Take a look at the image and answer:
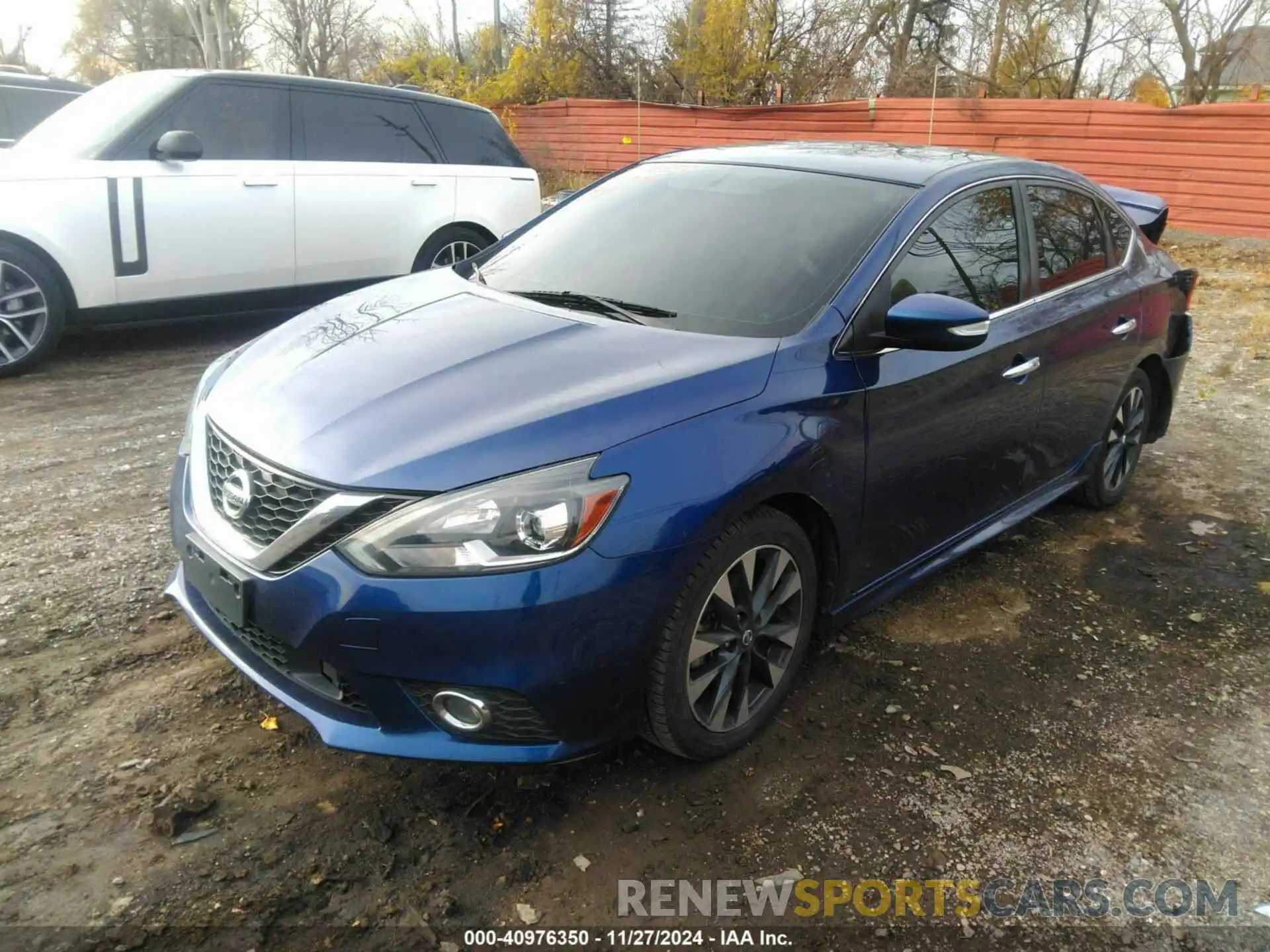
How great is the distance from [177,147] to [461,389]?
4.45 metres

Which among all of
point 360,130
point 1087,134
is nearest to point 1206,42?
point 1087,134

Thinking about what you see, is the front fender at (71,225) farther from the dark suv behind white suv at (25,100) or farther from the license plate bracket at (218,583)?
the license plate bracket at (218,583)

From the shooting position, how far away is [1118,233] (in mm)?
4332

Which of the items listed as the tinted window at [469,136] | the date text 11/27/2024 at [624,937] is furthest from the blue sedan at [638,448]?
the tinted window at [469,136]

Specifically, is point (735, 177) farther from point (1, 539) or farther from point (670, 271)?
point (1, 539)

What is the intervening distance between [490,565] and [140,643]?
1.62 meters

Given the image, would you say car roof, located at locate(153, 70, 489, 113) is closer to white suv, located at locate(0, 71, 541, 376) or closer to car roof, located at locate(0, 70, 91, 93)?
white suv, located at locate(0, 71, 541, 376)

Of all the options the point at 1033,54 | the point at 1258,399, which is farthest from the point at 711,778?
the point at 1033,54

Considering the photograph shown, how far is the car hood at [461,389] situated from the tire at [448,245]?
4447mm

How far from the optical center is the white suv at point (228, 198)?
18.5ft

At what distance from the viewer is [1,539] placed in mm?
3627

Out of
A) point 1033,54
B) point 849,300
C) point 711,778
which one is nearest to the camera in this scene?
point 711,778

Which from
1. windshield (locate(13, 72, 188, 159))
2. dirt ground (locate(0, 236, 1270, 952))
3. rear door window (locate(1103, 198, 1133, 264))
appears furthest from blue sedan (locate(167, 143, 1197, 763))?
windshield (locate(13, 72, 188, 159))

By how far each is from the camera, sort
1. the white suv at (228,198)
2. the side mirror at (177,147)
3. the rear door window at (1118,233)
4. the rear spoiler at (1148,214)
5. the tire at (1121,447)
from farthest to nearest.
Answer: the side mirror at (177,147), the white suv at (228,198), the rear spoiler at (1148,214), the tire at (1121,447), the rear door window at (1118,233)
